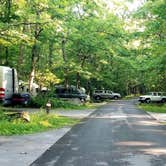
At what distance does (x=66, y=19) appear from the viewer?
1447 inches

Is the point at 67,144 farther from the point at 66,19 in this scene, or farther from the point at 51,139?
the point at 66,19

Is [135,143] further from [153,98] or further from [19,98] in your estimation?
[153,98]

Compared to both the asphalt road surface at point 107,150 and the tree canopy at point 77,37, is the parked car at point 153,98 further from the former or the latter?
the asphalt road surface at point 107,150

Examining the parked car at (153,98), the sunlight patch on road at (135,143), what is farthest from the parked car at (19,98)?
the parked car at (153,98)

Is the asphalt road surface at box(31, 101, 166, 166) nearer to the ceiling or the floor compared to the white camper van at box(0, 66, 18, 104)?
nearer to the floor

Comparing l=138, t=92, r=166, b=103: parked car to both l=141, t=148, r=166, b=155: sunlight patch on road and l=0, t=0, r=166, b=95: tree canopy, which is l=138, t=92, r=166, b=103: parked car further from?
l=141, t=148, r=166, b=155: sunlight patch on road

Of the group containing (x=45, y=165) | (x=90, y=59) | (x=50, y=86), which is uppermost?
(x=90, y=59)

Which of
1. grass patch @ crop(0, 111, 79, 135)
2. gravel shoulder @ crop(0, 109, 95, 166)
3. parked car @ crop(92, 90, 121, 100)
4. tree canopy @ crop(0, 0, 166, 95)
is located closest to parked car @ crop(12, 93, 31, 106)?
tree canopy @ crop(0, 0, 166, 95)

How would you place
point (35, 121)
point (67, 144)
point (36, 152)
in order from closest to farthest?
point (36, 152) < point (67, 144) < point (35, 121)

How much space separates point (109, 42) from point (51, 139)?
3286cm

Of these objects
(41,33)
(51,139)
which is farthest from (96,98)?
(51,139)

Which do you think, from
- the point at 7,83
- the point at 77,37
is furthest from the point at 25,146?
the point at 77,37

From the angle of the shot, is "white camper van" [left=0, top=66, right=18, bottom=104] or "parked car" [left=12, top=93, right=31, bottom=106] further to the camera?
"parked car" [left=12, top=93, right=31, bottom=106]

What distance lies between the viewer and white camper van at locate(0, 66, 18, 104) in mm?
28703
